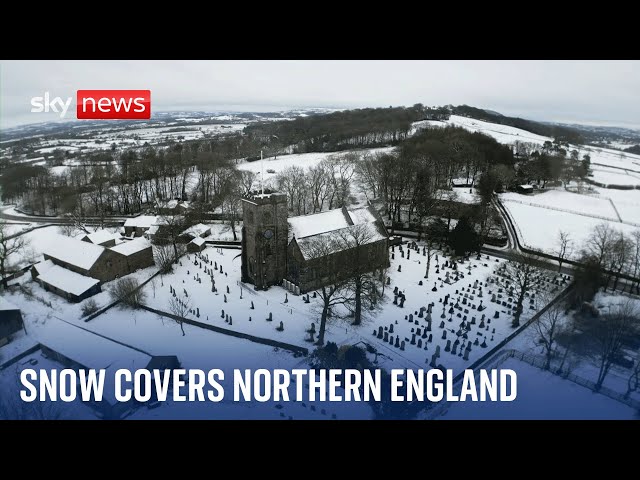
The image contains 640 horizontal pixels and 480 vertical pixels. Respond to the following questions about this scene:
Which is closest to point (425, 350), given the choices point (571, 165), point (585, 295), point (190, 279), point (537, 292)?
point (537, 292)

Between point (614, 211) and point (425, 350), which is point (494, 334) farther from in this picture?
point (614, 211)

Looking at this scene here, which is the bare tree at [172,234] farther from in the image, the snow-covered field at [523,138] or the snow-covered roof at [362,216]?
the snow-covered field at [523,138]

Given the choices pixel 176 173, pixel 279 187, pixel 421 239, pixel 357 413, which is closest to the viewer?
pixel 357 413

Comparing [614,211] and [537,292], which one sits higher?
[614,211]

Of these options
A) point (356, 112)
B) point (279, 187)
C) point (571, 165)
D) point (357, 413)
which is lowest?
point (357, 413)

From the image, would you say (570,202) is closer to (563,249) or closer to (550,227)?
(550,227)

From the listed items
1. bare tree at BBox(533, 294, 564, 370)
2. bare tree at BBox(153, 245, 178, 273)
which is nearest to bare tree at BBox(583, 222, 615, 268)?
bare tree at BBox(533, 294, 564, 370)

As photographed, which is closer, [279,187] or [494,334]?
[494,334]

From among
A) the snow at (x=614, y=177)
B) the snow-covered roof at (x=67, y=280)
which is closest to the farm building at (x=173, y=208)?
the snow-covered roof at (x=67, y=280)
